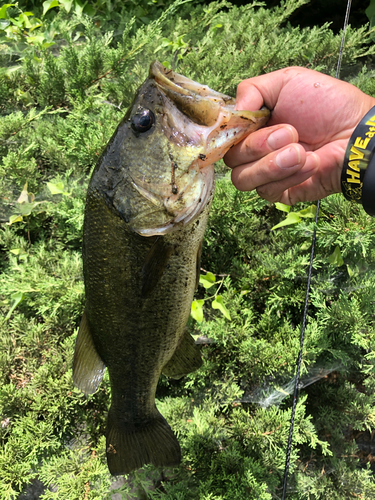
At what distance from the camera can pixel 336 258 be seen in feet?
6.59

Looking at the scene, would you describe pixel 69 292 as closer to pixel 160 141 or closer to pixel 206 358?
pixel 206 358

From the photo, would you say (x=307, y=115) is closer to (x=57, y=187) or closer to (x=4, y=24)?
(x=57, y=187)

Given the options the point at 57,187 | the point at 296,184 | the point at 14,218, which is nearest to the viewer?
the point at 296,184

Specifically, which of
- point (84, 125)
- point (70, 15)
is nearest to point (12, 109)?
point (84, 125)

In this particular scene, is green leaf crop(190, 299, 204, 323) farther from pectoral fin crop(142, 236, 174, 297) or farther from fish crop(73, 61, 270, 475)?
pectoral fin crop(142, 236, 174, 297)

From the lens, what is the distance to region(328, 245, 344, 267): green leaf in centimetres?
200

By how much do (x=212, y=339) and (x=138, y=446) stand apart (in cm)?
79

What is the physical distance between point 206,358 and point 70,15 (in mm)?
3877

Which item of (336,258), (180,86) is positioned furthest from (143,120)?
(336,258)

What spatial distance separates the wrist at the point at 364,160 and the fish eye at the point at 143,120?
72 centimetres

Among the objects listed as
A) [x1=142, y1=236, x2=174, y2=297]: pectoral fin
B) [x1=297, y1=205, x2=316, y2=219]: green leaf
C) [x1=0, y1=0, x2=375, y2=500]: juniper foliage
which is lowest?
[x1=0, y1=0, x2=375, y2=500]: juniper foliage

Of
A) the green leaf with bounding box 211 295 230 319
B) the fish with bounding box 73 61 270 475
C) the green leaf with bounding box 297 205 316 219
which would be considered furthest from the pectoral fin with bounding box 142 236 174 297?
the green leaf with bounding box 297 205 316 219

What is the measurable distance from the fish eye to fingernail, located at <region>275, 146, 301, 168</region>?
1.48ft

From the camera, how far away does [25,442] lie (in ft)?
6.02
